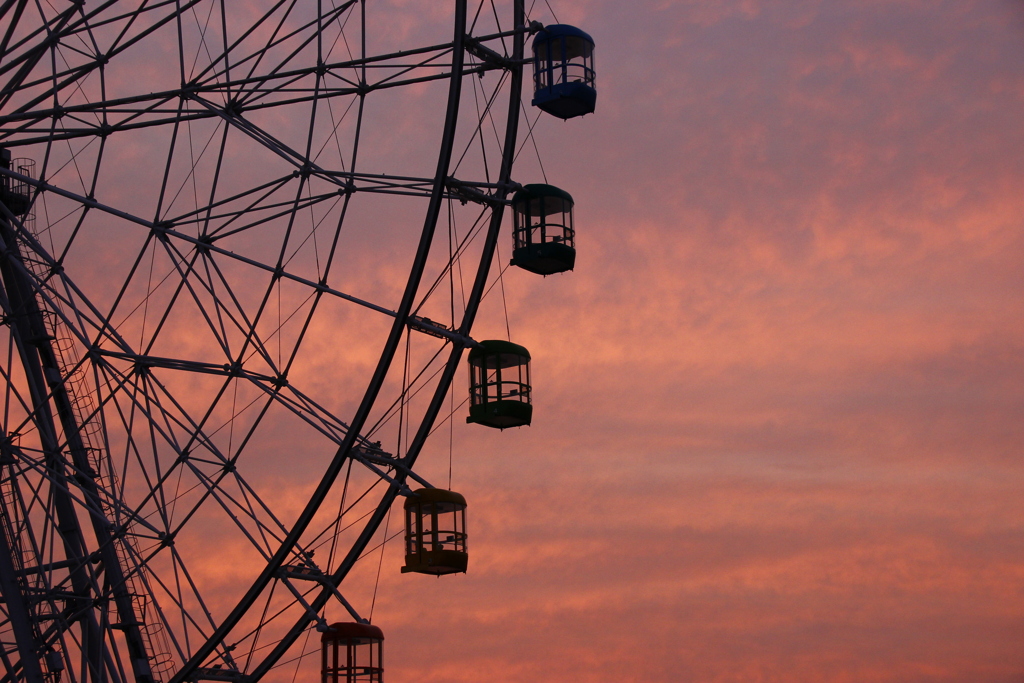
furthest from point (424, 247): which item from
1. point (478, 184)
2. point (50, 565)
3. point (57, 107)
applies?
point (50, 565)

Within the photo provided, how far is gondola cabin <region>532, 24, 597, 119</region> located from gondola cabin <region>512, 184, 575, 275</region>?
1614mm

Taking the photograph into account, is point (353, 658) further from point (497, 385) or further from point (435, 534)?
point (497, 385)

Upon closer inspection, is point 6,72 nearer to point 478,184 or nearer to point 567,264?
point 478,184

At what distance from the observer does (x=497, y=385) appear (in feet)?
90.4

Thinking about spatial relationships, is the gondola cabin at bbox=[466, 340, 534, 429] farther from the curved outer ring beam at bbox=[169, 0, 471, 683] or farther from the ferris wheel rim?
the curved outer ring beam at bbox=[169, 0, 471, 683]

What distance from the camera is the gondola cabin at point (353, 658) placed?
28.3m

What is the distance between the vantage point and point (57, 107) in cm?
2800

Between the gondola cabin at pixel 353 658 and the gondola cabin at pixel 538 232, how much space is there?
8.14 metres

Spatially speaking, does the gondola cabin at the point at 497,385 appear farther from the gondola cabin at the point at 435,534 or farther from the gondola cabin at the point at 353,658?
the gondola cabin at the point at 353,658

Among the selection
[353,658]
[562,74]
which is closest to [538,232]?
[562,74]

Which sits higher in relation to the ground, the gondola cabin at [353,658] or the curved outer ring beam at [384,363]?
the curved outer ring beam at [384,363]

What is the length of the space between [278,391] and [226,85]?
5.94 metres

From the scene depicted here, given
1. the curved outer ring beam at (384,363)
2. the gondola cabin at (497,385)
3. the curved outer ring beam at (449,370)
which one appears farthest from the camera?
the gondola cabin at (497,385)

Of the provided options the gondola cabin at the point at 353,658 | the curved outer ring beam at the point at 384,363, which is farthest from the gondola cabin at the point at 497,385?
the gondola cabin at the point at 353,658
